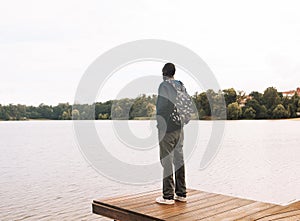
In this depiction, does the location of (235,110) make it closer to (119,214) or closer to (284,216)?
(119,214)

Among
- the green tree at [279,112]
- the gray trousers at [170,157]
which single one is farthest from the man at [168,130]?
the green tree at [279,112]

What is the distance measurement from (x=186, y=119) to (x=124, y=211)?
123 centimetres

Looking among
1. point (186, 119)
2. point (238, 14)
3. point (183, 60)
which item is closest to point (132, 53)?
point (183, 60)

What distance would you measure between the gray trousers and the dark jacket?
0.09 m

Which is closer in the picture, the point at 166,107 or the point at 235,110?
the point at 166,107

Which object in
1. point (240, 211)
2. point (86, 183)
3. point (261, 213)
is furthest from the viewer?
point (86, 183)

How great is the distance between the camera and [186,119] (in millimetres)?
4492

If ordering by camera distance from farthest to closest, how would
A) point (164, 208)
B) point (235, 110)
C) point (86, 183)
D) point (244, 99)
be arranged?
point (235, 110), point (244, 99), point (86, 183), point (164, 208)

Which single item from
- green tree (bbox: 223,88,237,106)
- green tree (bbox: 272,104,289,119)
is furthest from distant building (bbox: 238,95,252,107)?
green tree (bbox: 272,104,289,119)

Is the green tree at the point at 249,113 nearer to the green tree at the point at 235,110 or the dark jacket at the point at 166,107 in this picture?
the green tree at the point at 235,110

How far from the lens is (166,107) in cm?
436

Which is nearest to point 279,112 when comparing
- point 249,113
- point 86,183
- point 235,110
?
point 249,113

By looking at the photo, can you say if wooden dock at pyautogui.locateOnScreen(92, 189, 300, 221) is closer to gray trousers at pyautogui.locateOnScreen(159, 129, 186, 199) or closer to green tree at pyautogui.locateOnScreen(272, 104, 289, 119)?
gray trousers at pyautogui.locateOnScreen(159, 129, 186, 199)

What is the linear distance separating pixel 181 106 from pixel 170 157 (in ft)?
1.87
